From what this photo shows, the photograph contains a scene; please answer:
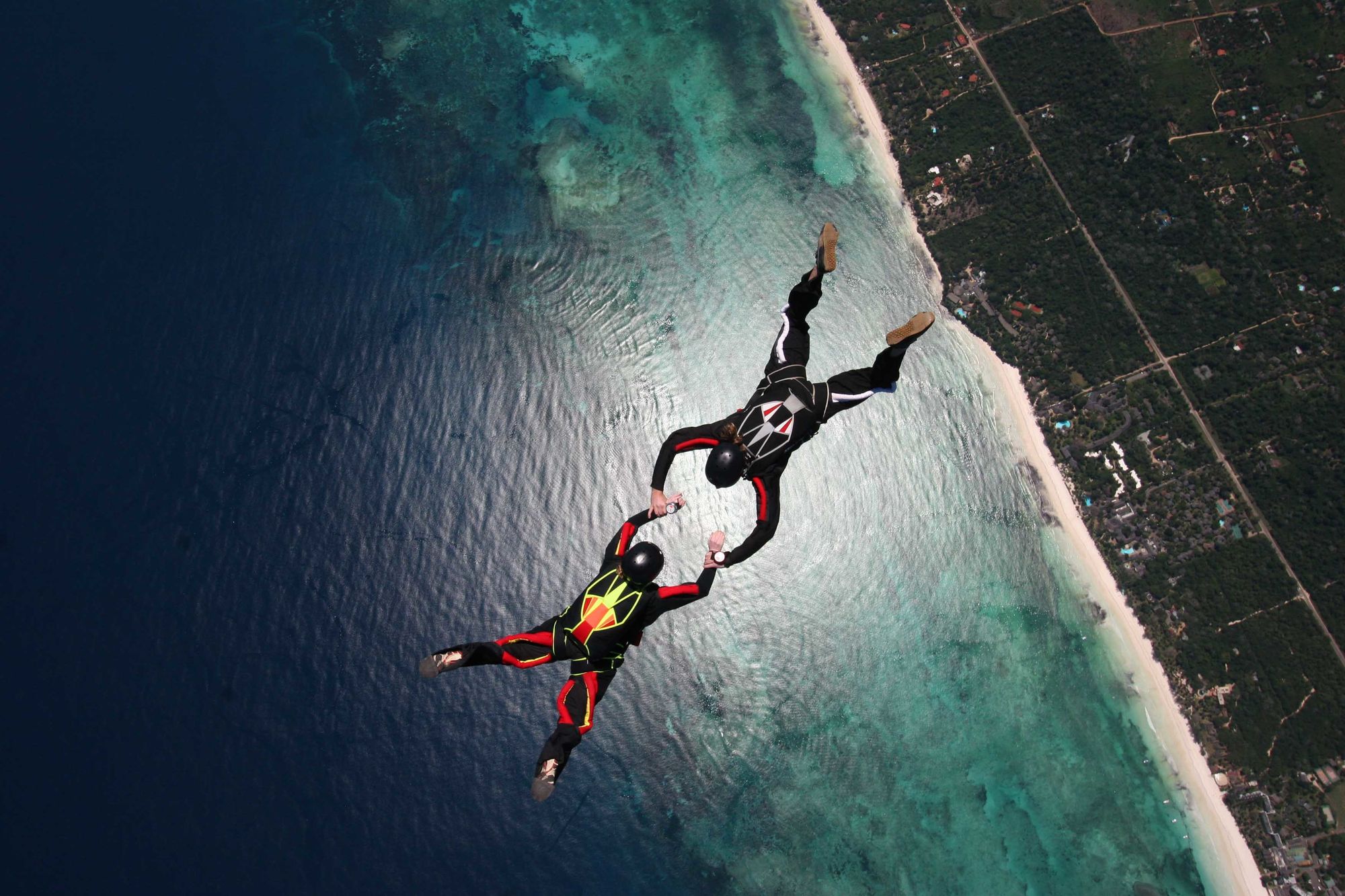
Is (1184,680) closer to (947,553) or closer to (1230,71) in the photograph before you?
(947,553)

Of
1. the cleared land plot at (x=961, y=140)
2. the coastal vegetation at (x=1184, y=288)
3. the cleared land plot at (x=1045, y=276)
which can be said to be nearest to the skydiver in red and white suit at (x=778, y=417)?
the coastal vegetation at (x=1184, y=288)

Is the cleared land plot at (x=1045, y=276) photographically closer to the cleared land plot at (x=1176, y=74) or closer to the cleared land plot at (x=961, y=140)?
the cleared land plot at (x=961, y=140)

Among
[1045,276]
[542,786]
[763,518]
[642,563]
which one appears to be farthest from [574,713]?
[1045,276]

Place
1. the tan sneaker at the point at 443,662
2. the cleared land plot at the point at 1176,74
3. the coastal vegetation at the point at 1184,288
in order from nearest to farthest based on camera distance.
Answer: the tan sneaker at the point at 443,662 < the coastal vegetation at the point at 1184,288 < the cleared land plot at the point at 1176,74

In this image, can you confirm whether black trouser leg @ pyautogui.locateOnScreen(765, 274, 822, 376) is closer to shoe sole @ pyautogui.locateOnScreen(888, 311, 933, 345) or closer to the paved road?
shoe sole @ pyautogui.locateOnScreen(888, 311, 933, 345)

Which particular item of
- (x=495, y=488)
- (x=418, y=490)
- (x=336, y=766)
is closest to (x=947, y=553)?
(x=495, y=488)

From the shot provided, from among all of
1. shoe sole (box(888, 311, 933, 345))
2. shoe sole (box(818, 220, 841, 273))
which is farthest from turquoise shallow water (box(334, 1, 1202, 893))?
shoe sole (box(888, 311, 933, 345))
